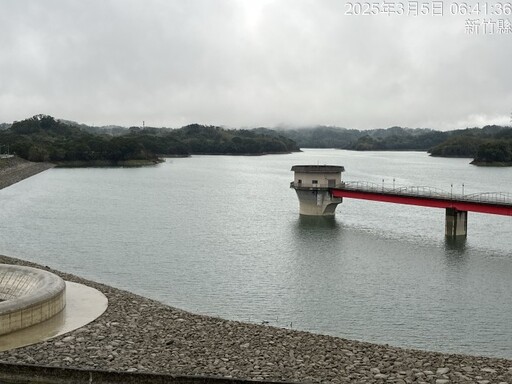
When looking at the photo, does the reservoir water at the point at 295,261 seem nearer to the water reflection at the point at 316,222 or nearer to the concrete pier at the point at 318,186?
the water reflection at the point at 316,222

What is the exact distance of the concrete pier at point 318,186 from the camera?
49.7m

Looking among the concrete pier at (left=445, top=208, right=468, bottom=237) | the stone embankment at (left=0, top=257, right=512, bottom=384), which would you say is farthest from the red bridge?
the stone embankment at (left=0, top=257, right=512, bottom=384)

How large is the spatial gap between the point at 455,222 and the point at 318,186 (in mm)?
12074

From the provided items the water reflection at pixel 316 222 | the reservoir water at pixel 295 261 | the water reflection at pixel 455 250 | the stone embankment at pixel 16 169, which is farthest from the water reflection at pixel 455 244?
the stone embankment at pixel 16 169

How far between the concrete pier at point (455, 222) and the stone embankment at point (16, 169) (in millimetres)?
55106

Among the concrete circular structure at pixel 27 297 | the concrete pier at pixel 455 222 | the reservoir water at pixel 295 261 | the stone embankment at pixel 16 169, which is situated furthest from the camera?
the stone embankment at pixel 16 169

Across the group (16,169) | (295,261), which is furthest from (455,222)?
(16,169)

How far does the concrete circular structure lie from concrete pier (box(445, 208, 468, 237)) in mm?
27458

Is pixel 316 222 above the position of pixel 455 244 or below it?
above

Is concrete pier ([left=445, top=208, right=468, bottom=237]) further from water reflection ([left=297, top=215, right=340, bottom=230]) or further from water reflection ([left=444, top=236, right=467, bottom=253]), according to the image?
water reflection ([left=297, top=215, right=340, bottom=230])

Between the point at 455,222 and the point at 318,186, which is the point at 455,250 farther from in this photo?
the point at 318,186

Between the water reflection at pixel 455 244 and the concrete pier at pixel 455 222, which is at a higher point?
the concrete pier at pixel 455 222

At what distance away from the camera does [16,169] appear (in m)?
97.1

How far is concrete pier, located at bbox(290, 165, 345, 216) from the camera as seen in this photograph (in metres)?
49.7
